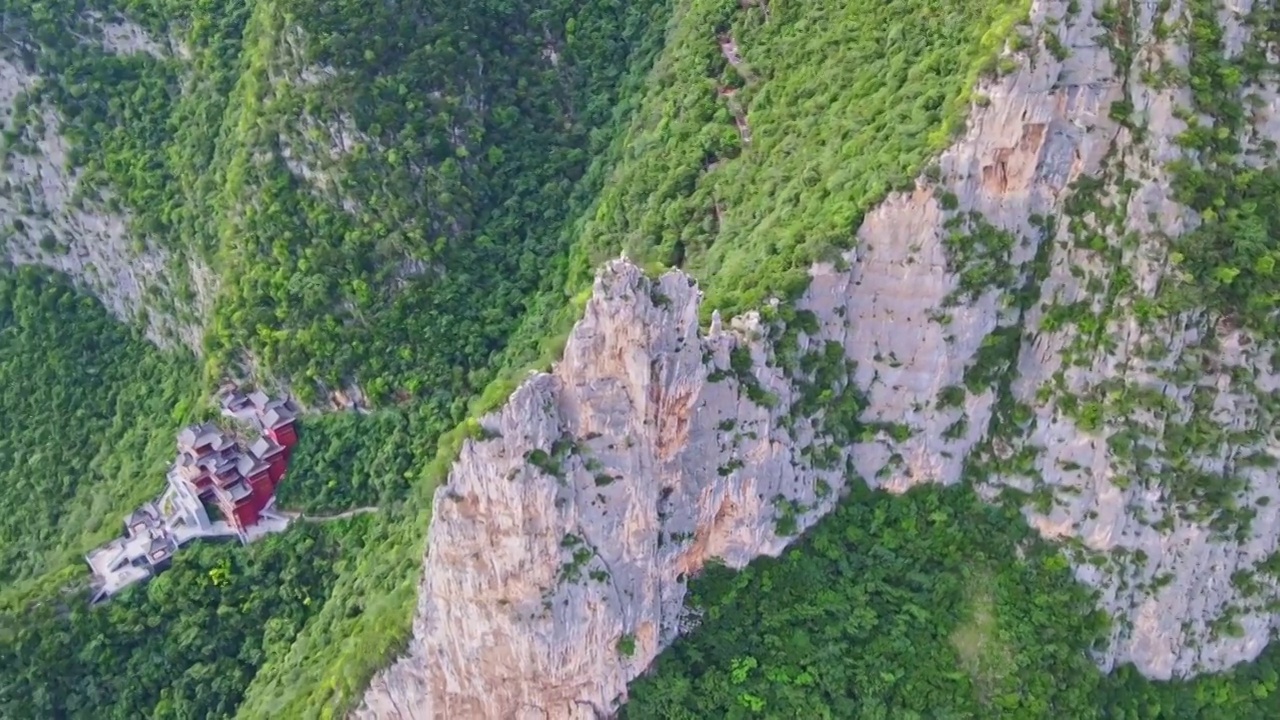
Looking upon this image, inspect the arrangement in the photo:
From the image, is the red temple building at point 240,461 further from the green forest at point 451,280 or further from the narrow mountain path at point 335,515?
the narrow mountain path at point 335,515

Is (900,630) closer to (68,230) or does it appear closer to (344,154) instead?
(344,154)

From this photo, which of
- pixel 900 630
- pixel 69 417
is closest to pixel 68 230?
pixel 69 417

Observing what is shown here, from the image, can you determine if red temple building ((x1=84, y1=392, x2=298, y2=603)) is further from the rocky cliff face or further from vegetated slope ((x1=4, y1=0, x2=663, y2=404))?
the rocky cliff face

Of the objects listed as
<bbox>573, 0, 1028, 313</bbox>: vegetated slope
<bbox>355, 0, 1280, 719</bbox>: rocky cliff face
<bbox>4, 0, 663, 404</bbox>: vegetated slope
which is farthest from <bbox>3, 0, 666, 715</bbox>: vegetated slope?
<bbox>355, 0, 1280, 719</bbox>: rocky cliff face

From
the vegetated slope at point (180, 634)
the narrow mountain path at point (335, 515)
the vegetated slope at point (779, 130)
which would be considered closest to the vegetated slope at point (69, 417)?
the vegetated slope at point (180, 634)

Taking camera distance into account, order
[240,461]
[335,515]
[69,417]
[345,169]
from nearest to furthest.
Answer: [335,515]
[240,461]
[345,169]
[69,417]

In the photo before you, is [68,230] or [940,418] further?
[68,230]
